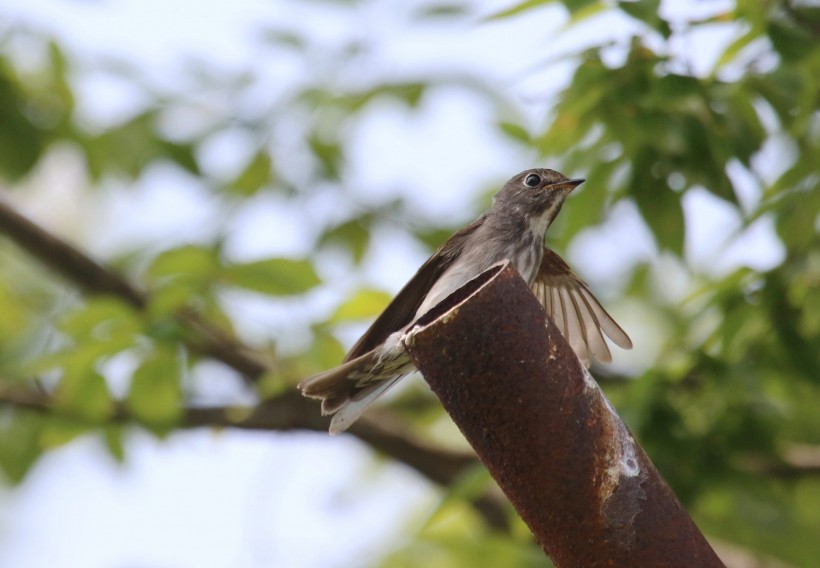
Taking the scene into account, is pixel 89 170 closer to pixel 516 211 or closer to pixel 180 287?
pixel 180 287

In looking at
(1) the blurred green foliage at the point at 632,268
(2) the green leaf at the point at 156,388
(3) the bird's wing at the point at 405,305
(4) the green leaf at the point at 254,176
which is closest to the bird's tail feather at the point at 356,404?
(3) the bird's wing at the point at 405,305

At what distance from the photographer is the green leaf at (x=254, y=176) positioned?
6441 mm

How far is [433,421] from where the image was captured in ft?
24.3

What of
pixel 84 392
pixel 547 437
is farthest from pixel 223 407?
pixel 547 437

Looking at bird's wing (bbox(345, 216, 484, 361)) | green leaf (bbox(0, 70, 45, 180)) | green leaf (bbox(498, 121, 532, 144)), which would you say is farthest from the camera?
green leaf (bbox(0, 70, 45, 180))

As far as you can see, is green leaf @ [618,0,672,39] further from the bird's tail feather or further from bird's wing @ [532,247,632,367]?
the bird's tail feather

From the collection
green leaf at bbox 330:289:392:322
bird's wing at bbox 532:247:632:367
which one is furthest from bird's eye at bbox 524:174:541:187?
green leaf at bbox 330:289:392:322

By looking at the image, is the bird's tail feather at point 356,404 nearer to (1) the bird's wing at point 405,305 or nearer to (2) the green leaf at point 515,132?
(1) the bird's wing at point 405,305

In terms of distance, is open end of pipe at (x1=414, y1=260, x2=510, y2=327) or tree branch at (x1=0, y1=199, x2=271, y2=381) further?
tree branch at (x1=0, y1=199, x2=271, y2=381)

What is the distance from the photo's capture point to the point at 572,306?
4.51 m

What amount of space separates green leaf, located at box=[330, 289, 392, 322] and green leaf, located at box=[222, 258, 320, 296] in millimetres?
197

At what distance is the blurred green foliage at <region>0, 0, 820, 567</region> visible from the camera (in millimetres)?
4027

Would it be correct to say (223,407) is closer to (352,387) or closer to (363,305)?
(363,305)

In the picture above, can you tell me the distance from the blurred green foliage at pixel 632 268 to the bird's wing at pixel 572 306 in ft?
0.52
